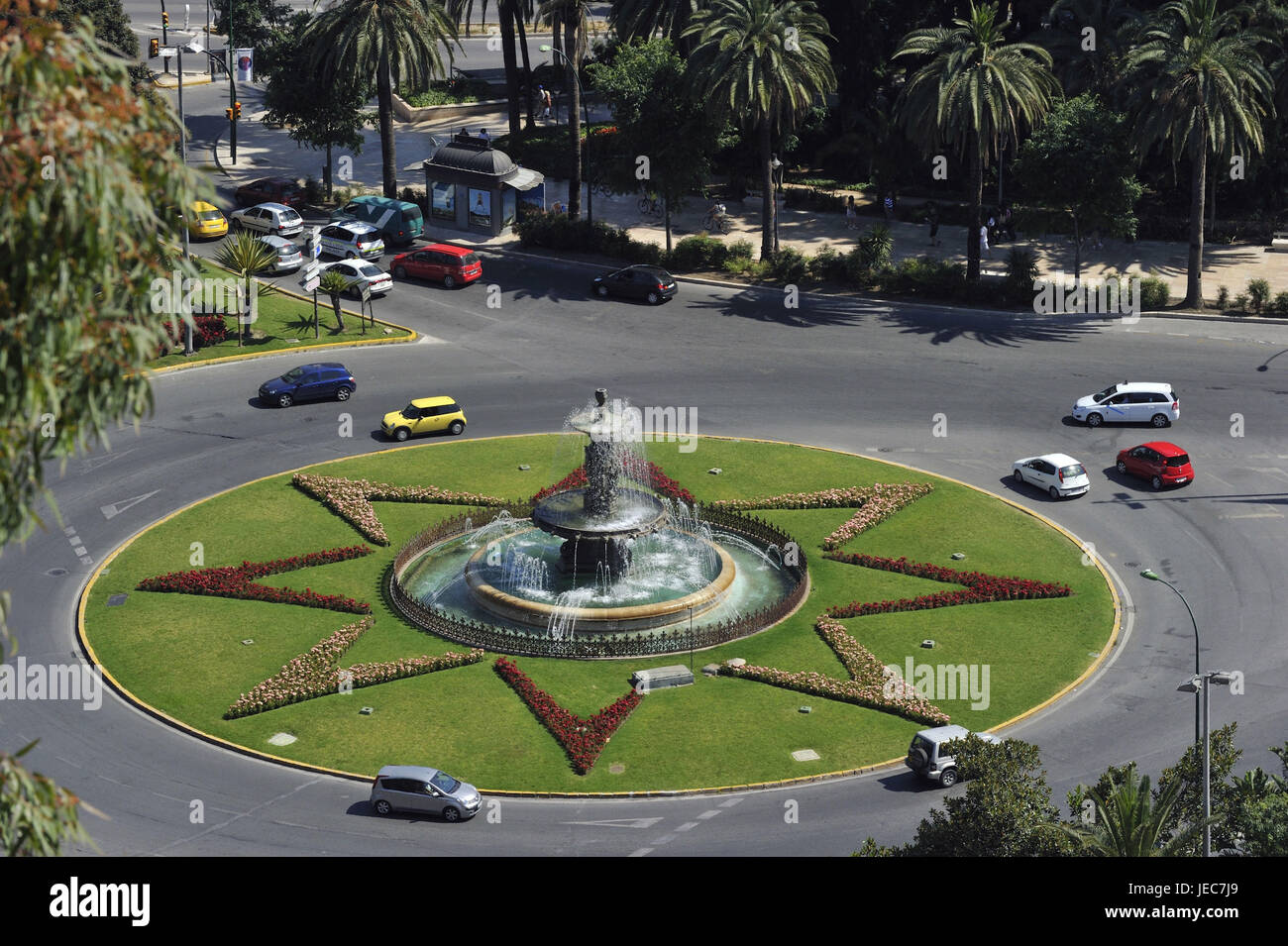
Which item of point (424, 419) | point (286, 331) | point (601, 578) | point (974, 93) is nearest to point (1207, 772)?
point (601, 578)

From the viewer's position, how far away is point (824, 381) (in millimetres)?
74125

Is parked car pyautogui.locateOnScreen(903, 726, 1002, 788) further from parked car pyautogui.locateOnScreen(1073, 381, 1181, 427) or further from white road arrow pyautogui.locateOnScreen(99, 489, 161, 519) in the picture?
white road arrow pyautogui.locateOnScreen(99, 489, 161, 519)

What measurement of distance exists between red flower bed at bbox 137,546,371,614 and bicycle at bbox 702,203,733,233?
138 ft

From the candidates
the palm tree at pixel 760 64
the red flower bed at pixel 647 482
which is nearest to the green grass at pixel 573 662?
A: the red flower bed at pixel 647 482

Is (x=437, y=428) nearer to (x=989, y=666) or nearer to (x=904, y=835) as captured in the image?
(x=989, y=666)

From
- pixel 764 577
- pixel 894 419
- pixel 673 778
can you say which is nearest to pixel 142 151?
pixel 673 778

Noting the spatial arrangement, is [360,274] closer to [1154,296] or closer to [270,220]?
[270,220]

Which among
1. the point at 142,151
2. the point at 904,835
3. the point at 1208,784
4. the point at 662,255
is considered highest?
the point at 142,151

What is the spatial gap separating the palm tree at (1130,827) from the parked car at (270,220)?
64.9 meters

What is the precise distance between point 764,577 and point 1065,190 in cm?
3399

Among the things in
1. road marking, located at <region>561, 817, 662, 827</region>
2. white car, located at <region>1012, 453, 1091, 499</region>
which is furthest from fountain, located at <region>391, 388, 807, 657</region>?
white car, located at <region>1012, 453, 1091, 499</region>

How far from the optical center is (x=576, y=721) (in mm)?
45031

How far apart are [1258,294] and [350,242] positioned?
46700 millimetres

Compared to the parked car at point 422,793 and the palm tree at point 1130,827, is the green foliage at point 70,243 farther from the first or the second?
the parked car at point 422,793
